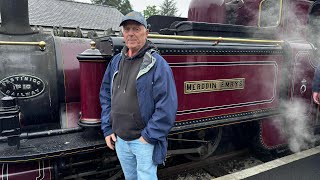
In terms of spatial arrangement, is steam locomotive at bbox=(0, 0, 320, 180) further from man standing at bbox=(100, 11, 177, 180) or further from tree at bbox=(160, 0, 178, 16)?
tree at bbox=(160, 0, 178, 16)

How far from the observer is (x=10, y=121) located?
7.11ft

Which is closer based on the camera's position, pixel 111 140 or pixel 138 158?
pixel 138 158

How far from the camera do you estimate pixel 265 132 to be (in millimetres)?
3906

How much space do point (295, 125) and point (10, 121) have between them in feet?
12.4

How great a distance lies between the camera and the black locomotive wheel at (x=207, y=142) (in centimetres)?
356

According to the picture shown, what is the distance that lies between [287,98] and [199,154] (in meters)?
1.51

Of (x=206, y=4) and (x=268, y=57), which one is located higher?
(x=206, y=4)

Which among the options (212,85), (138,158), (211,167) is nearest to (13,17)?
(138,158)

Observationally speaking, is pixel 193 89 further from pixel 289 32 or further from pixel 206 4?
pixel 289 32

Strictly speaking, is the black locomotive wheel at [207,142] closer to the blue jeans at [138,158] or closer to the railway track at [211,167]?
the railway track at [211,167]

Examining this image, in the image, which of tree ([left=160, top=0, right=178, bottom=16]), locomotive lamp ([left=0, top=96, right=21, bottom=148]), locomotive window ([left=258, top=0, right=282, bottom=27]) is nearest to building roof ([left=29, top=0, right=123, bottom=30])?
locomotive window ([left=258, top=0, right=282, bottom=27])

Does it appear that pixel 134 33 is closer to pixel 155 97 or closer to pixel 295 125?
pixel 155 97

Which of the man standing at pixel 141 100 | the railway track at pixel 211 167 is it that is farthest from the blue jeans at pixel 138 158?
→ the railway track at pixel 211 167

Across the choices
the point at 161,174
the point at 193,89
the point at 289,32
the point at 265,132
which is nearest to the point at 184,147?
the point at 161,174
